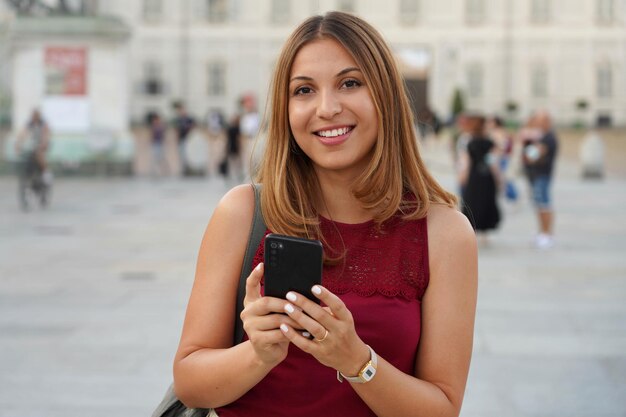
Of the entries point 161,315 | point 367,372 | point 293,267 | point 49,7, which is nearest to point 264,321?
point 293,267

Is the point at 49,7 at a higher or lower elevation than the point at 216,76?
higher

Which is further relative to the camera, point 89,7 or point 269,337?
point 89,7

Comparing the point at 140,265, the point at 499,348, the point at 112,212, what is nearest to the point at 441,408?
the point at 499,348

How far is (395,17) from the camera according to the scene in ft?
174

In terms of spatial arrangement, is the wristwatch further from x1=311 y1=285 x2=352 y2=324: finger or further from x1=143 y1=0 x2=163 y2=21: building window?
x1=143 y1=0 x2=163 y2=21: building window

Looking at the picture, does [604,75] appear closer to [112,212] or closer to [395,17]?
[395,17]

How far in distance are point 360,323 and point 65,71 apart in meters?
19.4

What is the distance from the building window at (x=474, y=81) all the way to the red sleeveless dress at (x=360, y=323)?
51.9 meters

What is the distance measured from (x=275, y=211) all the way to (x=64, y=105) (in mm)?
19036

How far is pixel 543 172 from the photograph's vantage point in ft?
37.7

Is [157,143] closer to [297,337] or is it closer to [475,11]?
[297,337]

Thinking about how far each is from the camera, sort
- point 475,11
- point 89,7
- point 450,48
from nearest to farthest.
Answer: point 89,7 < point 450,48 < point 475,11

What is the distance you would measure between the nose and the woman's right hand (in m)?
0.44

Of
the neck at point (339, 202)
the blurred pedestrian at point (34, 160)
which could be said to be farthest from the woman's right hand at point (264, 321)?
the blurred pedestrian at point (34, 160)
